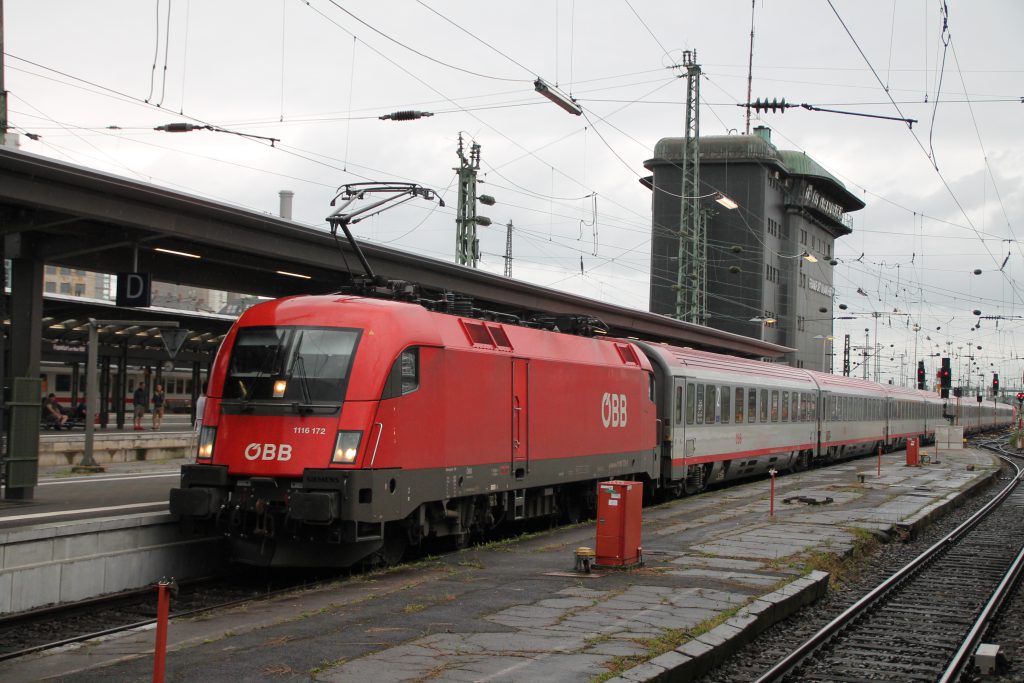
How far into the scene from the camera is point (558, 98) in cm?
1892

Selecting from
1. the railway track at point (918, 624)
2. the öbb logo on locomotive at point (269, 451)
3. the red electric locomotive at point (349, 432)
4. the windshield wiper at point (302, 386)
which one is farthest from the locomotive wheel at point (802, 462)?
the öbb logo on locomotive at point (269, 451)

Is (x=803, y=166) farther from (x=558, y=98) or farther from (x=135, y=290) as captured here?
(x=135, y=290)

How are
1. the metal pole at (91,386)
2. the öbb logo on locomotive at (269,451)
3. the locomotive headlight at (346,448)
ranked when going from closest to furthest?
the locomotive headlight at (346,448)
the öbb logo on locomotive at (269,451)
the metal pole at (91,386)

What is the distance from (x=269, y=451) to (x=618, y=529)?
4096mm

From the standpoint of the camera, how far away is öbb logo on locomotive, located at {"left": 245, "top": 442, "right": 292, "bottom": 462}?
1142 centimetres

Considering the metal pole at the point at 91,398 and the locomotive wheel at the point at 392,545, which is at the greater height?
the metal pole at the point at 91,398

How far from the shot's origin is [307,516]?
425 inches

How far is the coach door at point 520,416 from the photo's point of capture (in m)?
14.8

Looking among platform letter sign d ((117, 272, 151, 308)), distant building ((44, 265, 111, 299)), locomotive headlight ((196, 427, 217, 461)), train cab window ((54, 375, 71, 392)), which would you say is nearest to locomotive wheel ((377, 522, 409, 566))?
locomotive headlight ((196, 427, 217, 461))

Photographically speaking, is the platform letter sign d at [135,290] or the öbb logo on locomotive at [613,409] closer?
the platform letter sign d at [135,290]

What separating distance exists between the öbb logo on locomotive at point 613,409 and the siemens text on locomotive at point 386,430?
4 cm

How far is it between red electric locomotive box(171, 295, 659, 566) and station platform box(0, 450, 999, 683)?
751mm

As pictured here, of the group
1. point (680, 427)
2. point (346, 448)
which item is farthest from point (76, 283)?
point (346, 448)

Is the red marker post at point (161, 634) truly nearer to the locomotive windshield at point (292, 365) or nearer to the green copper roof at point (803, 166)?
the locomotive windshield at point (292, 365)
